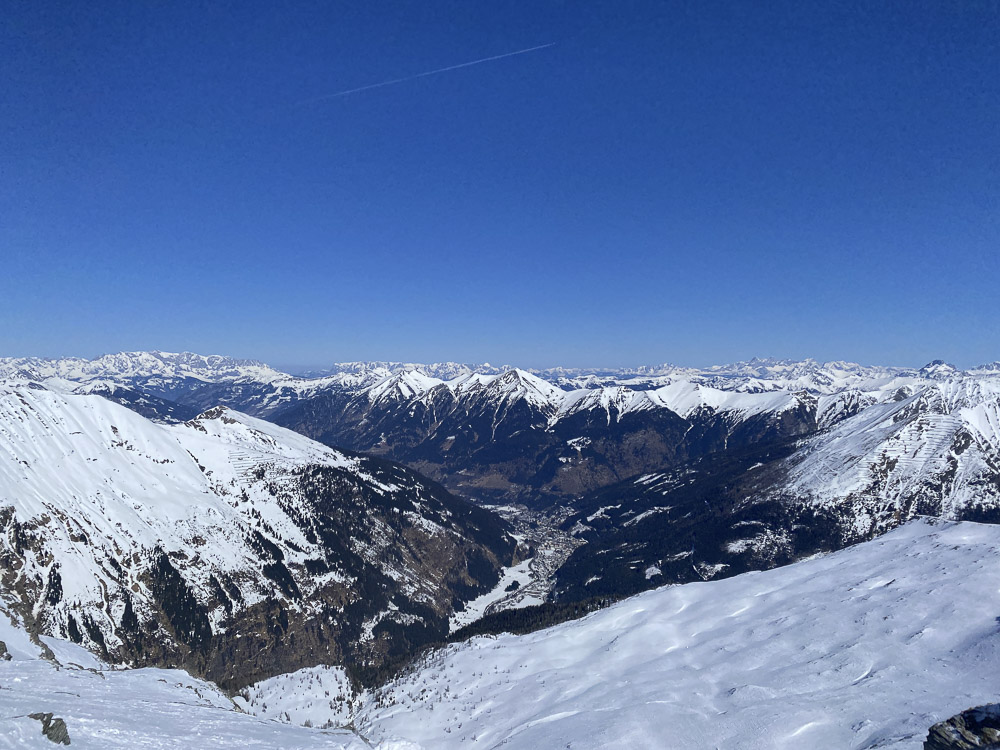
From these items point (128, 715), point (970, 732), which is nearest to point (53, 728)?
point (128, 715)

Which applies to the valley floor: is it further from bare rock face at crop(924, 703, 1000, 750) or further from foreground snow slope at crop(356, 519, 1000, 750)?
bare rock face at crop(924, 703, 1000, 750)

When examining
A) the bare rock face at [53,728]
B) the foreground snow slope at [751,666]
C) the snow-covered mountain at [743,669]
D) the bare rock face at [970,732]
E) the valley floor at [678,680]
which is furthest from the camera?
the snow-covered mountain at [743,669]

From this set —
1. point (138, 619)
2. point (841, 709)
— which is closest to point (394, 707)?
point (841, 709)

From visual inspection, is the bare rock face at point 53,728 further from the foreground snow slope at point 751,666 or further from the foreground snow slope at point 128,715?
the foreground snow slope at point 751,666

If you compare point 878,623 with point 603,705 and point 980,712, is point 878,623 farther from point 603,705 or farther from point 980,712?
point 980,712

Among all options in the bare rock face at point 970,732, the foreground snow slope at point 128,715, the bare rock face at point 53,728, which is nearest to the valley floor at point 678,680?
the foreground snow slope at point 128,715

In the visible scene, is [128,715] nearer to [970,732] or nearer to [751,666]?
[970,732]
